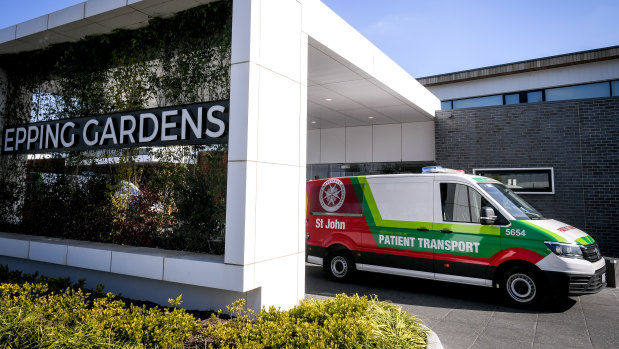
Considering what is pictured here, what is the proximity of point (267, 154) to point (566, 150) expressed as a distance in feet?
32.3

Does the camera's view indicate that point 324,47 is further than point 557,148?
No

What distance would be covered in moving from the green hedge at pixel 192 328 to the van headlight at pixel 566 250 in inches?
129

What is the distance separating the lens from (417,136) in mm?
13641

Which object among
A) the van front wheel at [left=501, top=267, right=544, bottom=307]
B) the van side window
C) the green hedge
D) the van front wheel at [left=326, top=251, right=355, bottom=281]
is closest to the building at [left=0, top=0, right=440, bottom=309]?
the green hedge

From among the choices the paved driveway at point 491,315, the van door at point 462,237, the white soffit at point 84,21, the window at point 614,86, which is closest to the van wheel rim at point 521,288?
the paved driveway at point 491,315

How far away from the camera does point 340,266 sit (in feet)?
28.8

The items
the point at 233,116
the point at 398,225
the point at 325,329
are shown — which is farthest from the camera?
the point at 398,225

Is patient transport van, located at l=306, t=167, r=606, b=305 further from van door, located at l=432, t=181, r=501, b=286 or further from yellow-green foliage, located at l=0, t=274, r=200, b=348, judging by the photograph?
yellow-green foliage, located at l=0, t=274, r=200, b=348

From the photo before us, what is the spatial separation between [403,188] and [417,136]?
6.22 m

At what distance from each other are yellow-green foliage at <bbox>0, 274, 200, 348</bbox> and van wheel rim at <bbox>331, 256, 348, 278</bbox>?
16.2 ft

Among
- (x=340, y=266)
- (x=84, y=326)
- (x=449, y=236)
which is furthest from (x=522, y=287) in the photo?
(x=84, y=326)

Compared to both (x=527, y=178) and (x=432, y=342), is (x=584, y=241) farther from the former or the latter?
(x=527, y=178)

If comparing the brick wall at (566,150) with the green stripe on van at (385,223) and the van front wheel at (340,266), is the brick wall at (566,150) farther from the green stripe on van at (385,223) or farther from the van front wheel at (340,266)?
the van front wheel at (340,266)

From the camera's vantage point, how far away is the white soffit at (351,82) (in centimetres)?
670
